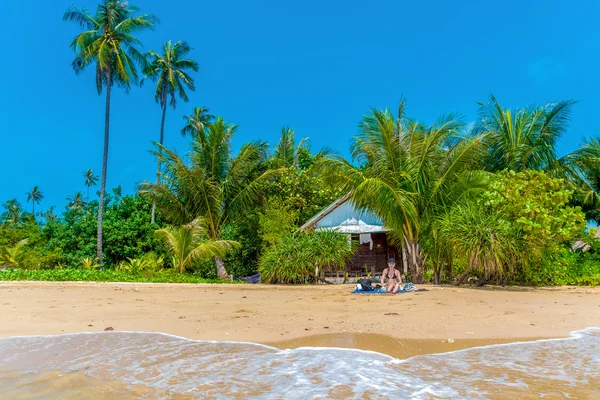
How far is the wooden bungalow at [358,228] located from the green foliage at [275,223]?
2.74 feet

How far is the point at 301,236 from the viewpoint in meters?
14.1

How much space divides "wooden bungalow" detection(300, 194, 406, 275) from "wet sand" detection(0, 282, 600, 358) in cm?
661

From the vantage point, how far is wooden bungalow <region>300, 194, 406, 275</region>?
15.4m

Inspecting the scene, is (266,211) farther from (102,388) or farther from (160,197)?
(102,388)

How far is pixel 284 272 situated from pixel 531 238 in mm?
6859

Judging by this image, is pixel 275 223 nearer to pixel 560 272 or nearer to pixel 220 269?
pixel 220 269

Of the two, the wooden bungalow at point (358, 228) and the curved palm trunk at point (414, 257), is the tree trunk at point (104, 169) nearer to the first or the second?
the wooden bungalow at point (358, 228)

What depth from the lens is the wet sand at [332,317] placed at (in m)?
4.82

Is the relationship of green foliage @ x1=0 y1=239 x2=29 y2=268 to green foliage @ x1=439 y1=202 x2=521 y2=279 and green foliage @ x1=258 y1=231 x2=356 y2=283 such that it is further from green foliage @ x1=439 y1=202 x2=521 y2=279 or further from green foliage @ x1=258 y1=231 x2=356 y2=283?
green foliage @ x1=439 y1=202 x2=521 y2=279

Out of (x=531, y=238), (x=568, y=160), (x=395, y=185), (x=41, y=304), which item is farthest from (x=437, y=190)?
(x=41, y=304)

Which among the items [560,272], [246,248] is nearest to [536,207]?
[560,272]

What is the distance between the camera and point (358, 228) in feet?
51.0

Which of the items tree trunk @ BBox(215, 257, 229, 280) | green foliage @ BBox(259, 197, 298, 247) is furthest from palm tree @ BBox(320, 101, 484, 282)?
tree trunk @ BBox(215, 257, 229, 280)

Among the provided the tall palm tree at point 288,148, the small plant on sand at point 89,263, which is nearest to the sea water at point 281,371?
the small plant on sand at point 89,263
